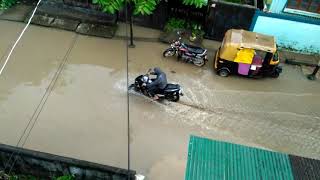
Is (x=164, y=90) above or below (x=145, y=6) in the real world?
below

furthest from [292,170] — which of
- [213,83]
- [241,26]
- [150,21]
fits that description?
[150,21]

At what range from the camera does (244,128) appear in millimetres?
10422

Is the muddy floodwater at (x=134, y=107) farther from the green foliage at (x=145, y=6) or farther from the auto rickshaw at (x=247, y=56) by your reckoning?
the green foliage at (x=145, y=6)

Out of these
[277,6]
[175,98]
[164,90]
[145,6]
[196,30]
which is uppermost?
[277,6]

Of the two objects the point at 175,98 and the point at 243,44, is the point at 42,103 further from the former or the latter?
the point at 243,44

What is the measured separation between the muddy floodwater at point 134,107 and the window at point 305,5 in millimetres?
2381

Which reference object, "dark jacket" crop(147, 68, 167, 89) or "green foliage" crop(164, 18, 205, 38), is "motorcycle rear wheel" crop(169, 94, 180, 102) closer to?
"dark jacket" crop(147, 68, 167, 89)

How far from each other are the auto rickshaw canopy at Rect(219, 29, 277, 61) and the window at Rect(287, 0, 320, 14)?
2.04 m

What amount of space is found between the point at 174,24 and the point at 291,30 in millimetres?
4770

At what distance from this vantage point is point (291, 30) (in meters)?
13.1

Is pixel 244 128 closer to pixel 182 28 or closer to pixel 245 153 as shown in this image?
pixel 245 153

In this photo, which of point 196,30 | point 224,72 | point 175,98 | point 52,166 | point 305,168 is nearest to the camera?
point 305,168

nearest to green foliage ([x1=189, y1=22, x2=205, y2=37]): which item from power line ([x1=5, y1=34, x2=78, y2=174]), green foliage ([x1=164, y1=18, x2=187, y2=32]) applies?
green foliage ([x1=164, y1=18, x2=187, y2=32])

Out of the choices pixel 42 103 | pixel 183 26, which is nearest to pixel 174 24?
pixel 183 26
